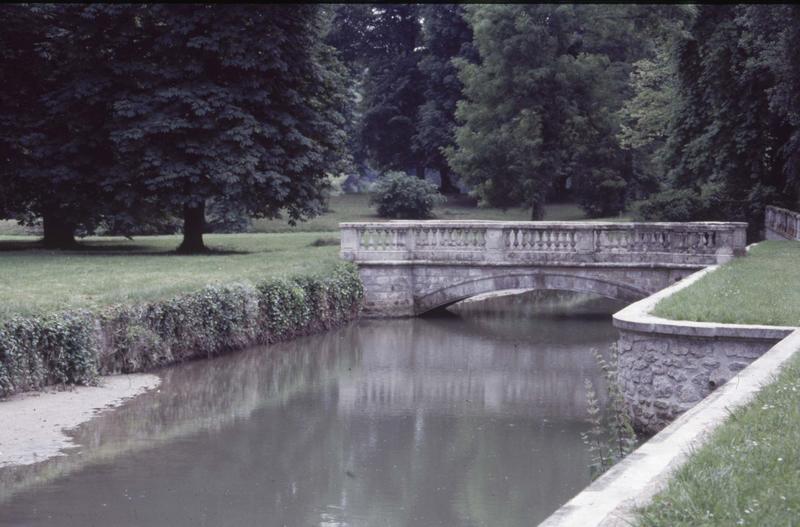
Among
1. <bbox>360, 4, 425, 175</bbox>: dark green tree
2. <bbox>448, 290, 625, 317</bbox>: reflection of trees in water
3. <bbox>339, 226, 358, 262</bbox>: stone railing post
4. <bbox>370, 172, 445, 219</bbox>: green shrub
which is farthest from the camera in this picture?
<bbox>360, 4, 425, 175</bbox>: dark green tree

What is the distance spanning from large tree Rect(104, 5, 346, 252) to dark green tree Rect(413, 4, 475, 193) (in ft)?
86.5

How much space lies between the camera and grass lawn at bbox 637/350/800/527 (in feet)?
18.1

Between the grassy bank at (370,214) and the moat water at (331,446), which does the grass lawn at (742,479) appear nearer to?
the moat water at (331,446)

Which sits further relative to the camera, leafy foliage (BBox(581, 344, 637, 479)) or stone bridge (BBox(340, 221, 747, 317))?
stone bridge (BBox(340, 221, 747, 317))

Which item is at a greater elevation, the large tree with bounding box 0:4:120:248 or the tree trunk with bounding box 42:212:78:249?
the large tree with bounding box 0:4:120:248

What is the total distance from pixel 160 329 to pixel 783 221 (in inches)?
914

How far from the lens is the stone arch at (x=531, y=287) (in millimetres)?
25641

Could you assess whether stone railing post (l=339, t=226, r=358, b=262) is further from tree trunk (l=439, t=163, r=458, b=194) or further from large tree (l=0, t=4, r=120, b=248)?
tree trunk (l=439, t=163, r=458, b=194)

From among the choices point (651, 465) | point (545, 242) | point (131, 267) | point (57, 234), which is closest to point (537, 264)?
point (545, 242)

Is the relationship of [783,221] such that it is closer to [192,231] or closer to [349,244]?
[349,244]

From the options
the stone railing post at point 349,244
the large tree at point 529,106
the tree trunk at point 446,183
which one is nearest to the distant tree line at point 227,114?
the stone railing post at point 349,244

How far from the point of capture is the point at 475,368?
19922 mm

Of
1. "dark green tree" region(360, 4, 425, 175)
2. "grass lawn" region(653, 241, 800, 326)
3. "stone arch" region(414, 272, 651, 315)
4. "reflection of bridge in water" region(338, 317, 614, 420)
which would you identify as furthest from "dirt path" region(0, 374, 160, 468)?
"dark green tree" region(360, 4, 425, 175)

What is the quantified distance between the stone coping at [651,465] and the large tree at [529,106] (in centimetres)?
3558
